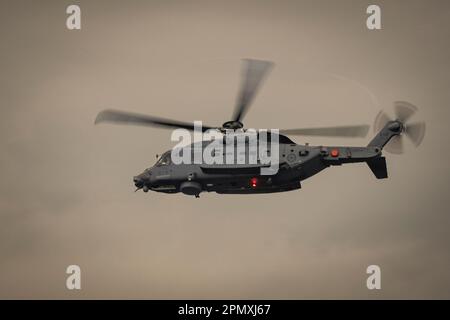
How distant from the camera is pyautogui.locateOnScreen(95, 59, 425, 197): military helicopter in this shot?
48.9m

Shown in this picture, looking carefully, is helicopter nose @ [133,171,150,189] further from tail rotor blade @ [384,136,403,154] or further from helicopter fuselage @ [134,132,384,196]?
tail rotor blade @ [384,136,403,154]

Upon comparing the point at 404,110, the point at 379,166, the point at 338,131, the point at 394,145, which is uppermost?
the point at 404,110

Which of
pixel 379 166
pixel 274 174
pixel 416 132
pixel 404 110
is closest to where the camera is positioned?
pixel 274 174

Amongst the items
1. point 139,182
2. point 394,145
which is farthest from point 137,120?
point 394,145

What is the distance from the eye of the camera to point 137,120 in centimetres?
4975

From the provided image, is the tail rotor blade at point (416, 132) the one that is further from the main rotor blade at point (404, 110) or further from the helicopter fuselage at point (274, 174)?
the helicopter fuselage at point (274, 174)

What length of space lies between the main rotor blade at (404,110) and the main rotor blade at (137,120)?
10879mm

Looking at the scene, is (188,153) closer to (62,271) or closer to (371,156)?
(371,156)

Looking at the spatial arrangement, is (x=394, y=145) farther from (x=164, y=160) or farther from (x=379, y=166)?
(x=164, y=160)

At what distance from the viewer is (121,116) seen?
49938 mm

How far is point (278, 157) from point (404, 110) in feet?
26.2

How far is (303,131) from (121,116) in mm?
9934

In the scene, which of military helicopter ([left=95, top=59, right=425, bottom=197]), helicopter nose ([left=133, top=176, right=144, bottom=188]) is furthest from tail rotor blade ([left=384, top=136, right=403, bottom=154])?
helicopter nose ([left=133, top=176, right=144, bottom=188])
